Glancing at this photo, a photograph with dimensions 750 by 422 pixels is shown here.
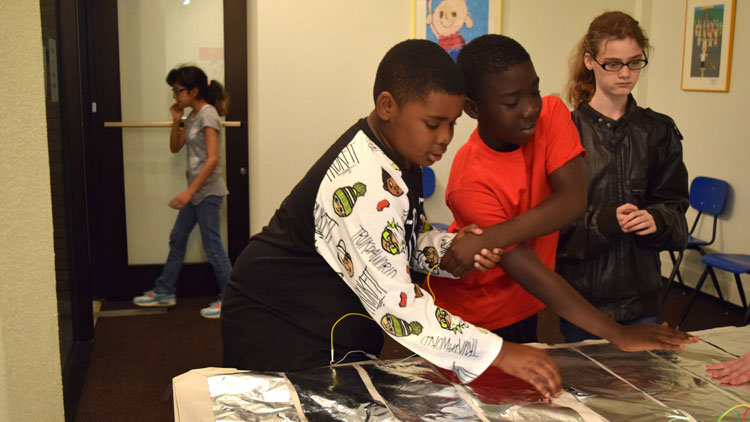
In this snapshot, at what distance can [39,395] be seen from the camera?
162cm

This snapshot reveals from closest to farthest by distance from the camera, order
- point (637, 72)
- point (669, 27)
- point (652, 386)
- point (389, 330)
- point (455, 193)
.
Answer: point (389, 330), point (652, 386), point (455, 193), point (637, 72), point (669, 27)

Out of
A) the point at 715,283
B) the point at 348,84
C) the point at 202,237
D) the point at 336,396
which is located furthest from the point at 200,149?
the point at 715,283

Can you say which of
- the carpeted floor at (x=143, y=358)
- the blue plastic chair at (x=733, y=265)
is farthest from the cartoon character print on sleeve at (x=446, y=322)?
the blue plastic chair at (x=733, y=265)

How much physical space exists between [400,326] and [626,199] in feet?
3.10

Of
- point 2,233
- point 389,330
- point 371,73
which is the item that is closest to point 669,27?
point 371,73

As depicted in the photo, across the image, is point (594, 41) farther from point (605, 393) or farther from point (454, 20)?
point (454, 20)

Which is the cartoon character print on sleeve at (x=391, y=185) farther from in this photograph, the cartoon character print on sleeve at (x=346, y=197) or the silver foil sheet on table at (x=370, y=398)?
the silver foil sheet on table at (x=370, y=398)

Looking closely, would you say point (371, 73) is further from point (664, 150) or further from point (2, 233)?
point (2, 233)

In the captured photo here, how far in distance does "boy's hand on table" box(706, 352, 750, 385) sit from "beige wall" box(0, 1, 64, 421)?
4.82ft

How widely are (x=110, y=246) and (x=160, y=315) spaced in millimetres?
596

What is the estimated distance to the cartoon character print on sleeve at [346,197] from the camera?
131cm

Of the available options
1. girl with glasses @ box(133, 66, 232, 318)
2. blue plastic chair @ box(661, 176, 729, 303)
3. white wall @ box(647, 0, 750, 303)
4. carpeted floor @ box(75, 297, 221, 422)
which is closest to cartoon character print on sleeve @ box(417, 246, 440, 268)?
carpeted floor @ box(75, 297, 221, 422)

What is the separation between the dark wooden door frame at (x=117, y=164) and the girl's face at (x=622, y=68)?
3036mm

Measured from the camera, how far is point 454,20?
15.6ft
